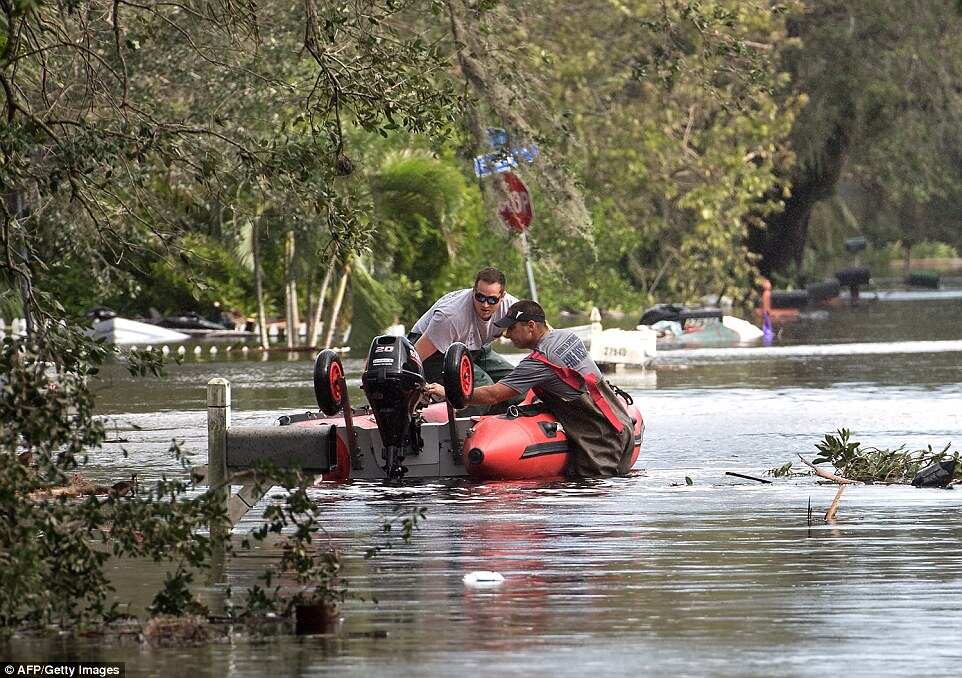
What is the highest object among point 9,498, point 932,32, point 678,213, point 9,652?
point 932,32

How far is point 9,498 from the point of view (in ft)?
30.0

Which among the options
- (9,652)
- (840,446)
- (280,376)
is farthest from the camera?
(280,376)

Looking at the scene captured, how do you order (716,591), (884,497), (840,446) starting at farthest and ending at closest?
(840,446) < (884,497) < (716,591)

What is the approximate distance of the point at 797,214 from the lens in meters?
56.1

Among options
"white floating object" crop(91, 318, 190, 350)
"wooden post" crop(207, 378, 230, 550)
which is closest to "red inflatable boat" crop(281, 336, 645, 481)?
"wooden post" crop(207, 378, 230, 550)

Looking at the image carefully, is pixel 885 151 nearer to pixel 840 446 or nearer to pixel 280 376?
pixel 280 376

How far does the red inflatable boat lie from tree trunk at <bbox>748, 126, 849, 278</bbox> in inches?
1471

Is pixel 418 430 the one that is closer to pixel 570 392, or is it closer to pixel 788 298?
pixel 570 392

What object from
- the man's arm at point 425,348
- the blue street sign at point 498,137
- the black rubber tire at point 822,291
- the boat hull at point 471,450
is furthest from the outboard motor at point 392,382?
the black rubber tire at point 822,291

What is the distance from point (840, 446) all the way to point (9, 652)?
8.09m

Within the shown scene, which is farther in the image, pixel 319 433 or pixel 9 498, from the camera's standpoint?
pixel 319 433

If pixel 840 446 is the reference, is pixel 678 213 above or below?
above

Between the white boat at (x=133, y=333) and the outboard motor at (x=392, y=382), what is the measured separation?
21095mm

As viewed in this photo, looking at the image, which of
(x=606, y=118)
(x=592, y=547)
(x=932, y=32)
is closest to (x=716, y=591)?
(x=592, y=547)
